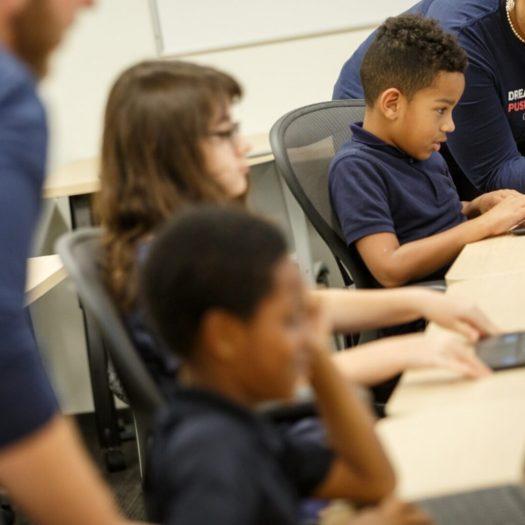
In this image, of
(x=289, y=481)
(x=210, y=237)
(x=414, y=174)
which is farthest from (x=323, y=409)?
(x=414, y=174)

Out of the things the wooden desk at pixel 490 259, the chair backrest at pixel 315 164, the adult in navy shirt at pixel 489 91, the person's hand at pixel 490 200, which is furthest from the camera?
the adult in navy shirt at pixel 489 91

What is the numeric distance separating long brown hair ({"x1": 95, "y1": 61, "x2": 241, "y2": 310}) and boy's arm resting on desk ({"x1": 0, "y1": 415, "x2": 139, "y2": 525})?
17.5 inches

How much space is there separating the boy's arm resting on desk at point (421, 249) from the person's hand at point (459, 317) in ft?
1.77

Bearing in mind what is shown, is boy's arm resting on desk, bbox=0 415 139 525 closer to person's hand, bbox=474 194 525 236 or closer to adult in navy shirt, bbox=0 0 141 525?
adult in navy shirt, bbox=0 0 141 525

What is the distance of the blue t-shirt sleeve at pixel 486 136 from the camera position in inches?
100

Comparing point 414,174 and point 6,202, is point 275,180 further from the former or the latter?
point 6,202

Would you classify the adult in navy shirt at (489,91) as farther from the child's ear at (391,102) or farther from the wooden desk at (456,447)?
the wooden desk at (456,447)

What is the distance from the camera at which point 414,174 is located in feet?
7.21

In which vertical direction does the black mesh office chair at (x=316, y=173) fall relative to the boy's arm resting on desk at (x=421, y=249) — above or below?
above

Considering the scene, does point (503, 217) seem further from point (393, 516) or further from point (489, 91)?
point (393, 516)

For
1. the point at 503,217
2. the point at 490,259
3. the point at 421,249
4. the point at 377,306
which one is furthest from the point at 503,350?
the point at 503,217

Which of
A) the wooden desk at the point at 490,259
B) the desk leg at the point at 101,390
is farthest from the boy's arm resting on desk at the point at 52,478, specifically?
the desk leg at the point at 101,390

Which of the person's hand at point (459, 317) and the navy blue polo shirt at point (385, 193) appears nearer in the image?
the person's hand at point (459, 317)

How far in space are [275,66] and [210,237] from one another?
2.99 metres
